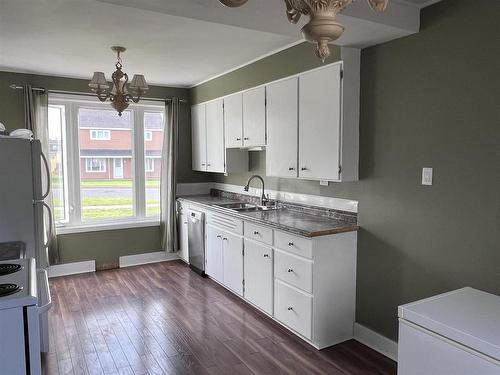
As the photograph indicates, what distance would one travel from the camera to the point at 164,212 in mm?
5539

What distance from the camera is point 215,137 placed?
4.93 m

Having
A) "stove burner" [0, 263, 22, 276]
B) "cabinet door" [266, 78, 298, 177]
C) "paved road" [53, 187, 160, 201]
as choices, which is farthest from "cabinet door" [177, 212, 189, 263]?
"stove burner" [0, 263, 22, 276]

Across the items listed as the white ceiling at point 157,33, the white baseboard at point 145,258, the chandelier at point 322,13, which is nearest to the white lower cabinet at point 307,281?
the white ceiling at point 157,33

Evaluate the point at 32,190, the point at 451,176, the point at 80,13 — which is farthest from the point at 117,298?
the point at 451,176

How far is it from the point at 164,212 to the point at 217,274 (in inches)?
59.1

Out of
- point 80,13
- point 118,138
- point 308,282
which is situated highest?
point 80,13

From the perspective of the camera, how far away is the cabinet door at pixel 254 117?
12.8ft

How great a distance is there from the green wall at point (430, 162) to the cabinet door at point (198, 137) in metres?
2.19

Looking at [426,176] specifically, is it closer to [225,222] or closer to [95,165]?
[225,222]

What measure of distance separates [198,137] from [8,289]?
4.02m

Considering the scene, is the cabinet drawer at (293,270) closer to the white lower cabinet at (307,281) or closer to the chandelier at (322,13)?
the white lower cabinet at (307,281)

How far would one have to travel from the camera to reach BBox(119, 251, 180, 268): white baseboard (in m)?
5.41

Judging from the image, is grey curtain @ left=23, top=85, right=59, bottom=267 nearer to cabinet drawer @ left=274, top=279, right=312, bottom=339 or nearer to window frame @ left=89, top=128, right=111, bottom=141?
window frame @ left=89, top=128, right=111, bottom=141

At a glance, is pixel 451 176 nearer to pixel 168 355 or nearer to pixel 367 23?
pixel 367 23
